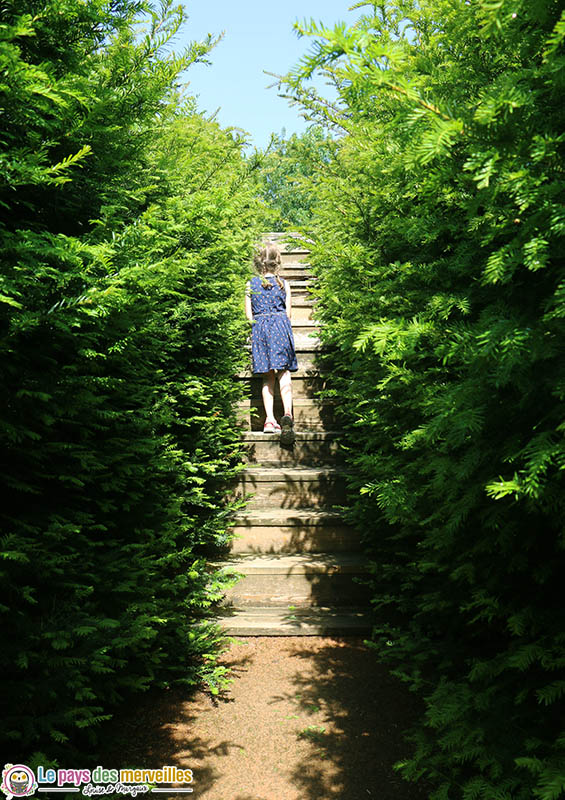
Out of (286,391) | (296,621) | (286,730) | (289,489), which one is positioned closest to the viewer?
(286,730)

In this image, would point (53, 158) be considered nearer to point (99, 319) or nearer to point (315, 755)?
point (99, 319)

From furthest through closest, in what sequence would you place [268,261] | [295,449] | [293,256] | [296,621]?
[293,256] < [268,261] < [295,449] < [296,621]

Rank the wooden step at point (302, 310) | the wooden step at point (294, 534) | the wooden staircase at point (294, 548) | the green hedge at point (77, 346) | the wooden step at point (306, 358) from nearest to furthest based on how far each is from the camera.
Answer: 1. the green hedge at point (77, 346)
2. the wooden staircase at point (294, 548)
3. the wooden step at point (294, 534)
4. the wooden step at point (306, 358)
5. the wooden step at point (302, 310)

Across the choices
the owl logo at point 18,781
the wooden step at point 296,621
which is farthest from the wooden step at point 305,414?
the owl logo at point 18,781

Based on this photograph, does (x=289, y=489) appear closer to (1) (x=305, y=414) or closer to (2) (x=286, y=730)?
(1) (x=305, y=414)

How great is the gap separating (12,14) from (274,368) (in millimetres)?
4404

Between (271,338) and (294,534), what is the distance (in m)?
2.24

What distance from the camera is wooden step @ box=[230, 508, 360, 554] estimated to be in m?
5.01

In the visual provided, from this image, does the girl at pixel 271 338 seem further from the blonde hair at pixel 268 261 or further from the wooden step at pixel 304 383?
the wooden step at pixel 304 383

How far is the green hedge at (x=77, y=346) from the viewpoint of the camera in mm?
1961

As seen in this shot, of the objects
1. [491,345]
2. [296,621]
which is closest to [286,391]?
[296,621]

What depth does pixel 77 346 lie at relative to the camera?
2176 millimetres

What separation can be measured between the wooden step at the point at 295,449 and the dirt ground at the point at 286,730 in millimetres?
2123

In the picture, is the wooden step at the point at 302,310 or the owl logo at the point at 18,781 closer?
the owl logo at the point at 18,781
